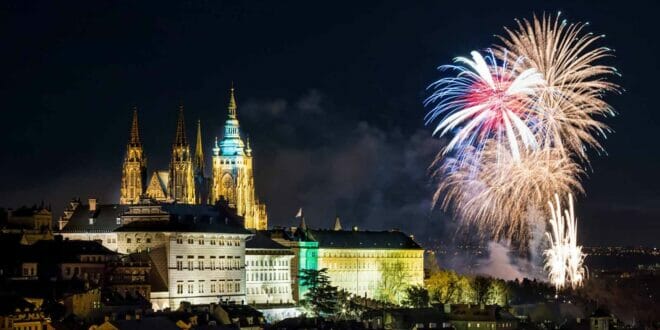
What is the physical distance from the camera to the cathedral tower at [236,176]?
482ft

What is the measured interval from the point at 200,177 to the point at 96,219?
37.3m

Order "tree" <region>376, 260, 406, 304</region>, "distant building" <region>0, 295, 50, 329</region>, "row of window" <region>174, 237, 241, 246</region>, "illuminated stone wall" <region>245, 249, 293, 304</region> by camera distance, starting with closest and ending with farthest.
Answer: "distant building" <region>0, 295, 50, 329</region>, "row of window" <region>174, 237, 241, 246</region>, "illuminated stone wall" <region>245, 249, 293, 304</region>, "tree" <region>376, 260, 406, 304</region>

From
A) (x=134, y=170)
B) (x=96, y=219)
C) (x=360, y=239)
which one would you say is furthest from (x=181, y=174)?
(x=96, y=219)

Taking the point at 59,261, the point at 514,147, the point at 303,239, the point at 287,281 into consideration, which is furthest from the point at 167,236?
the point at 514,147

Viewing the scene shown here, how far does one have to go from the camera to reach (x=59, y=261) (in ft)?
333

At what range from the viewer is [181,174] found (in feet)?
481

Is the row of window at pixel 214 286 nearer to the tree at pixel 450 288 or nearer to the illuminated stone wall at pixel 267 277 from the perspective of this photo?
the illuminated stone wall at pixel 267 277

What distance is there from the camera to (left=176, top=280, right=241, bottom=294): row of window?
106 metres

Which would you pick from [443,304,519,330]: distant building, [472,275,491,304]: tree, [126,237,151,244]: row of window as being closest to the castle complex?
[126,237,151,244]: row of window

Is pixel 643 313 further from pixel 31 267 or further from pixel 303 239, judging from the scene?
pixel 31 267

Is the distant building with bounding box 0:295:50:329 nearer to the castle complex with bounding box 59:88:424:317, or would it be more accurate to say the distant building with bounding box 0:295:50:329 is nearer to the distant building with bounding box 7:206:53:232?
the castle complex with bounding box 59:88:424:317

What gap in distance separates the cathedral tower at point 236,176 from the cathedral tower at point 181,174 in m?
2.60

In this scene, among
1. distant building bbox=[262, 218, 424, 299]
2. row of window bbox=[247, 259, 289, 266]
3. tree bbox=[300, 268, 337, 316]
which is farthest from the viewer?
distant building bbox=[262, 218, 424, 299]

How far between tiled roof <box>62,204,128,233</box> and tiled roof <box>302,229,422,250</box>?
18.5 m
